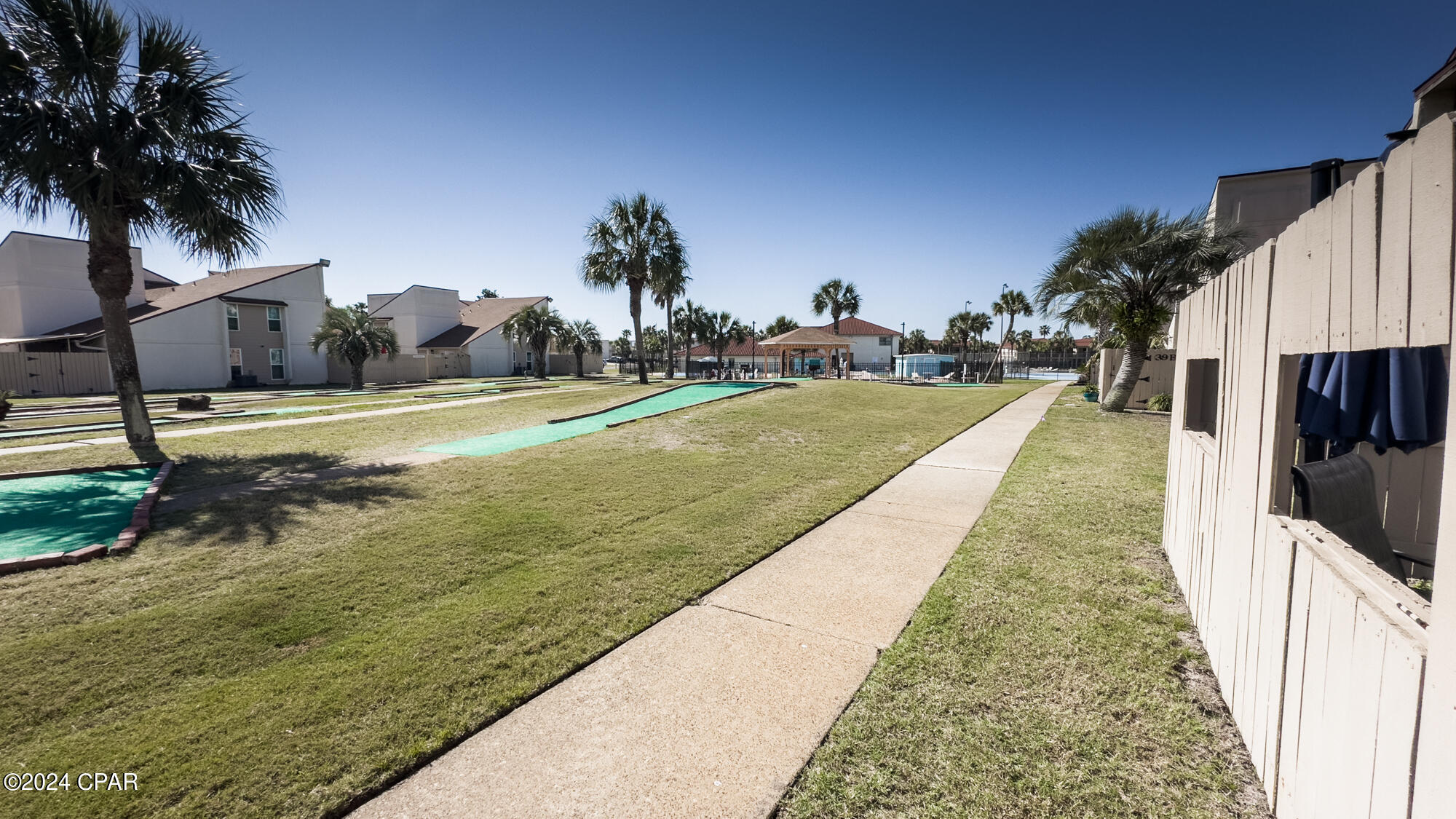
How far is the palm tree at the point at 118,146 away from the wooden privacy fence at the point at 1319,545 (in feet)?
44.7

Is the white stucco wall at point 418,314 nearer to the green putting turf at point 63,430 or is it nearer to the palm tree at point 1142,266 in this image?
the green putting turf at point 63,430

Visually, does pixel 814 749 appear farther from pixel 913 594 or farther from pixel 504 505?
pixel 504 505

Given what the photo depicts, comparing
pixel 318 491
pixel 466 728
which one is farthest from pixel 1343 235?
pixel 318 491

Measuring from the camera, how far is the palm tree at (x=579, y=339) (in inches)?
1681

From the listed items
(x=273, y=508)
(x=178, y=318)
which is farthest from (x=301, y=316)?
(x=273, y=508)

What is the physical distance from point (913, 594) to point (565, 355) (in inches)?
1978

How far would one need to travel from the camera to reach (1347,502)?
2.97m

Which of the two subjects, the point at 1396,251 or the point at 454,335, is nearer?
the point at 1396,251

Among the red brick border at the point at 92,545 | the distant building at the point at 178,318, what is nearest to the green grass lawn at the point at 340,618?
the red brick border at the point at 92,545

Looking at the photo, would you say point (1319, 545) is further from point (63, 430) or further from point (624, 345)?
point (624, 345)

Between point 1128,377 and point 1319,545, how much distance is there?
59.5 ft

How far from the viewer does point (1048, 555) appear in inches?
204

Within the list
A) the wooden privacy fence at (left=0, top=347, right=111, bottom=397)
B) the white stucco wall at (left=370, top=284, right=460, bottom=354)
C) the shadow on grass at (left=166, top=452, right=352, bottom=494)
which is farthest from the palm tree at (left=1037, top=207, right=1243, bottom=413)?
the white stucco wall at (left=370, top=284, right=460, bottom=354)

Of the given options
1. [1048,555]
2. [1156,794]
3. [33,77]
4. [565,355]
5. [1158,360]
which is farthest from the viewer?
[565,355]
